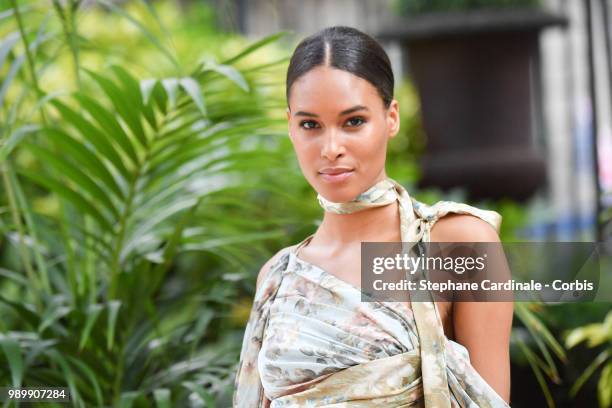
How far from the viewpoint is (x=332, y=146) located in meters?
1.48

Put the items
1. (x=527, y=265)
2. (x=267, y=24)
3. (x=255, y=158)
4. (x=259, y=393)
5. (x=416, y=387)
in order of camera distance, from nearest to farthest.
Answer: (x=416, y=387) → (x=259, y=393) → (x=255, y=158) → (x=527, y=265) → (x=267, y=24)

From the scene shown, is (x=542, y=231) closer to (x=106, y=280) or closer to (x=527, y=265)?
(x=527, y=265)

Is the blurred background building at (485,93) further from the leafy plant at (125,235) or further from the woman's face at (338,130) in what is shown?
the woman's face at (338,130)

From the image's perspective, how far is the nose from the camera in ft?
4.87

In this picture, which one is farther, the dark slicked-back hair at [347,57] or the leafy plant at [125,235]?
the leafy plant at [125,235]

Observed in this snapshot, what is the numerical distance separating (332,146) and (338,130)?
35 mm

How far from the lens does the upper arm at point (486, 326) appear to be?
1.48 meters

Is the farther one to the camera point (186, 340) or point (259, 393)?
point (186, 340)

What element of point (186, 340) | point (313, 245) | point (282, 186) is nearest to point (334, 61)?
point (313, 245)

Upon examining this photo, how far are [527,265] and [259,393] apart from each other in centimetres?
158

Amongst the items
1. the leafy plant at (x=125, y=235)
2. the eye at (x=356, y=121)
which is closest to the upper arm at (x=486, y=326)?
the eye at (x=356, y=121)

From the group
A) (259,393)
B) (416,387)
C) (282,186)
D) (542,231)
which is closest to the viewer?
(416,387)

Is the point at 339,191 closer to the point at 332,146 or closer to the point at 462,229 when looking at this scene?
the point at 332,146

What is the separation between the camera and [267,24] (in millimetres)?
6609
